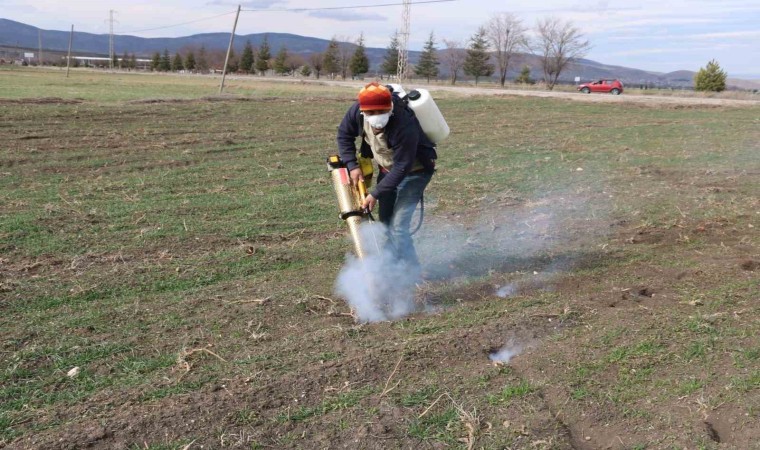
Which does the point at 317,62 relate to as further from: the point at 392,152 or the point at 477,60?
the point at 392,152

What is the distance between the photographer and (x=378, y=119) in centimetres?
468

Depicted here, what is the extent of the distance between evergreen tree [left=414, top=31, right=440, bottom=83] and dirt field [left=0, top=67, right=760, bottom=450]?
78748mm

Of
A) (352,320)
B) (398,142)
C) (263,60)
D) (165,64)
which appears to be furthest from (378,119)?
(165,64)

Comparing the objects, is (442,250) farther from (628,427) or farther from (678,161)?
(678,161)

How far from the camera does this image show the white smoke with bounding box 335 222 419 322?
16.4 feet

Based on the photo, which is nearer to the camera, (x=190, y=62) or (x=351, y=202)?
(x=351, y=202)

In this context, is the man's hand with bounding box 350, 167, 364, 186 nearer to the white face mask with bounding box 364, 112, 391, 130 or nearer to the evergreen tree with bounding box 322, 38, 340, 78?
the white face mask with bounding box 364, 112, 391, 130

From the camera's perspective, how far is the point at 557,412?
3551 millimetres

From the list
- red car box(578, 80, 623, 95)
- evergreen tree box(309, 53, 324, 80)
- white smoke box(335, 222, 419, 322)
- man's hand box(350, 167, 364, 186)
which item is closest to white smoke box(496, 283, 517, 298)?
white smoke box(335, 222, 419, 322)

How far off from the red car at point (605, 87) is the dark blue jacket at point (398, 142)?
171ft

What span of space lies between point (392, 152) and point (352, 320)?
1.35 meters

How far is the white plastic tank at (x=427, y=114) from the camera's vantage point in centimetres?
512

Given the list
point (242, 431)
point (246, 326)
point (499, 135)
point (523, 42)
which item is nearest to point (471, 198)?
point (246, 326)

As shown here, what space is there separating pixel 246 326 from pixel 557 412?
220cm
